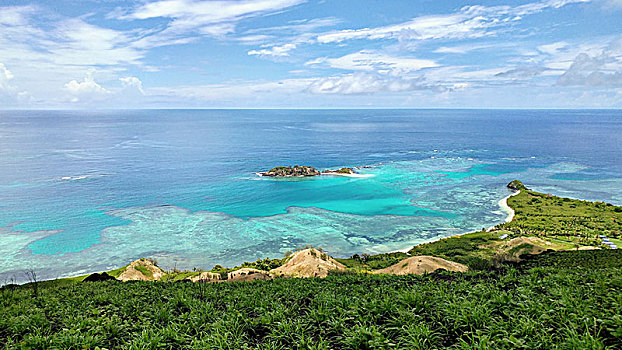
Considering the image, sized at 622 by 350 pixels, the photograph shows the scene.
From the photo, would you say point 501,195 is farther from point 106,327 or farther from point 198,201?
point 106,327

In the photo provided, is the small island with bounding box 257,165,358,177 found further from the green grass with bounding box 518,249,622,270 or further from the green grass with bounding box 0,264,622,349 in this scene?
the green grass with bounding box 0,264,622,349

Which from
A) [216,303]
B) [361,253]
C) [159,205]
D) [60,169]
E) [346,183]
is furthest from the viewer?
[60,169]

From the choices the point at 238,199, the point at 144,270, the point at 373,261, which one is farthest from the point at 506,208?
the point at 144,270

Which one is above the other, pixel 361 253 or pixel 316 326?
pixel 316 326

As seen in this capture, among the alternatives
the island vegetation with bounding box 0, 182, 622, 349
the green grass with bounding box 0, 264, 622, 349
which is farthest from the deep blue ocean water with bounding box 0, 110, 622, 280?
the green grass with bounding box 0, 264, 622, 349

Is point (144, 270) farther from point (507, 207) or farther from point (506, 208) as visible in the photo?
point (507, 207)

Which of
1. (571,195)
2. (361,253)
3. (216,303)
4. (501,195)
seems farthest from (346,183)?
(216,303)

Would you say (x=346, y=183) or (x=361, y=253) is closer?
(x=361, y=253)

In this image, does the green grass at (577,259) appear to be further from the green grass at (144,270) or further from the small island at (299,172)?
the small island at (299,172)
